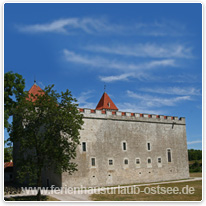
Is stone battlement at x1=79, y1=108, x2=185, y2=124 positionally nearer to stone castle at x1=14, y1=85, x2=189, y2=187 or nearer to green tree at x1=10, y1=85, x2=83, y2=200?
stone castle at x1=14, y1=85, x2=189, y2=187

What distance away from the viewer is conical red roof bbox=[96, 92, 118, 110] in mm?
39594

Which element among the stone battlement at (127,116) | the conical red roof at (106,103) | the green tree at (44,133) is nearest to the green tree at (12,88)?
the green tree at (44,133)

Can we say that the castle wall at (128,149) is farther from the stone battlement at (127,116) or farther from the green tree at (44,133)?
the green tree at (44,133)

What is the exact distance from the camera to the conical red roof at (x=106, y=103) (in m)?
39.6

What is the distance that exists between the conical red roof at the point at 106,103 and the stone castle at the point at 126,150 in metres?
7.67

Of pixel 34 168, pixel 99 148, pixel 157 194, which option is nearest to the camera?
pixel 34 168

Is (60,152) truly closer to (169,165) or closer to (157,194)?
(157,194)

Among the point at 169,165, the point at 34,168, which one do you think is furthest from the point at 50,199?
the point at 169,165

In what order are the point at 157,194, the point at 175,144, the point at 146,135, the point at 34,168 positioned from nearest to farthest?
1. the point at 34,168
2. the point at 157,194
3. the point at 146,135
4. the point at 175,144

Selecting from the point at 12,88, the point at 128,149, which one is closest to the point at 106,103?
the point at 128,149

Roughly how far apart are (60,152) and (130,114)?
1364 centimetres

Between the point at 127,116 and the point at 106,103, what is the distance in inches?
340

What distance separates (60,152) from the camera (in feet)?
67.3

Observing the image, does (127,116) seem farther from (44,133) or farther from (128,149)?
(44,133)
